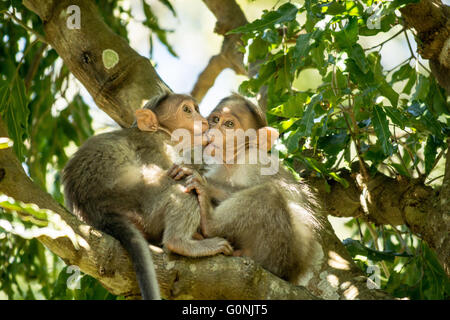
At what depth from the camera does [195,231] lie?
411 cm

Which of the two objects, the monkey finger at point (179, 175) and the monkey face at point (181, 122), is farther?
the monkey face at point (181, 122)

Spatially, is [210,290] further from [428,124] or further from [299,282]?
[428,124]

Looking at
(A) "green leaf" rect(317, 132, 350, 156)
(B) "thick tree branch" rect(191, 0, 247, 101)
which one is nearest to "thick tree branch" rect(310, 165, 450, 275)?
(A) "green leaf" rect(317, 132, 350, 156)

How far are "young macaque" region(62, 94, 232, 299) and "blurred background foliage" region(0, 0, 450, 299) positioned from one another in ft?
2.06

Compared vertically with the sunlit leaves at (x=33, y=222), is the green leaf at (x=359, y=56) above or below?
above

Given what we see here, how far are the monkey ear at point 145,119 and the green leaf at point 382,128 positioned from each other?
1.66m

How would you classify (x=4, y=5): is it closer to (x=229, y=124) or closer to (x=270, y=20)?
(x=229, y=124)

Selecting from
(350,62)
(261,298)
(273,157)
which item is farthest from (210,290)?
(350,62)

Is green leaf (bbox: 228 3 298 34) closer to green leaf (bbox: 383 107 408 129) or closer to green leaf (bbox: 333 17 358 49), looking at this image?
green leaf (bbox: 333 17 358 49)

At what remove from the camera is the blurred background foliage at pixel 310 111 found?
425 centimetres

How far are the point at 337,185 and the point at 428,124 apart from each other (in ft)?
3.23

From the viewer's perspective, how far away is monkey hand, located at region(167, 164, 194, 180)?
4.42 metres

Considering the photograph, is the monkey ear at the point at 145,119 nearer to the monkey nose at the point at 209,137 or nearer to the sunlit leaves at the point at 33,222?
the monkey nose at the point at 209,137

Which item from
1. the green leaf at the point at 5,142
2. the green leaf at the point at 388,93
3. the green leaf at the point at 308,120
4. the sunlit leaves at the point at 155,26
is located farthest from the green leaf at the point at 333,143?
the sunlit leaves at the point at 155,26
